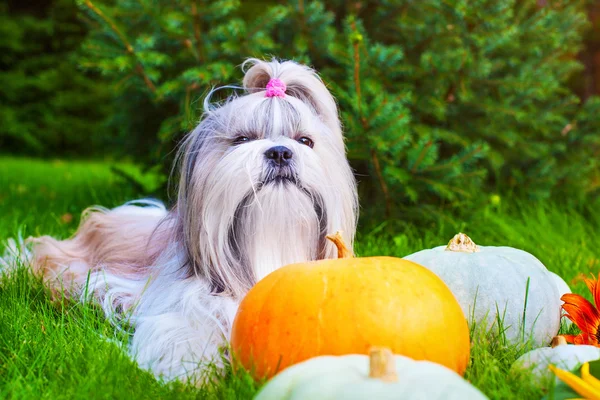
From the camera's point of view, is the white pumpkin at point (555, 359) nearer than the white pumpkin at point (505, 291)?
Yes

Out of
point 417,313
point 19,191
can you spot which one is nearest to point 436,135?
point 417,313

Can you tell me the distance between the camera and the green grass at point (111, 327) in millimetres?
1754

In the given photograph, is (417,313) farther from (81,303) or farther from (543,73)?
(543,73)

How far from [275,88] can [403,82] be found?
1.79m

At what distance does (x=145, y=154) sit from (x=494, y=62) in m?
2.44

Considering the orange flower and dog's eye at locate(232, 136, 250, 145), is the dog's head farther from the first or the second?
the orange flower

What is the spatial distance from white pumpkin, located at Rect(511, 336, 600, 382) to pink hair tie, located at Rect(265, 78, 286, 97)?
1.24m

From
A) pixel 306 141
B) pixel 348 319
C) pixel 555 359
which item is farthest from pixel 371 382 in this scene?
pixel 306 141

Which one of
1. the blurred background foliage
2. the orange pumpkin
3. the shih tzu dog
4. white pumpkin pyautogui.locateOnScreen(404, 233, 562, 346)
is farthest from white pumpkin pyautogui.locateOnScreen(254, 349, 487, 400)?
the blurred background foliage

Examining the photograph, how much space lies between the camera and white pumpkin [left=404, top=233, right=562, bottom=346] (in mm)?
2238

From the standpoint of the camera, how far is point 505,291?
89.0 inches

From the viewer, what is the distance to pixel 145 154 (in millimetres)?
4941

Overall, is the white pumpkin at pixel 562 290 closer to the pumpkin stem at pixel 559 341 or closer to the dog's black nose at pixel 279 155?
the pumpkin stem at pixel 559 341

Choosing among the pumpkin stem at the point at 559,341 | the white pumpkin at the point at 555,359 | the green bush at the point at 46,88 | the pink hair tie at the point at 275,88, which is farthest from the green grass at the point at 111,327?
the green bush at the point at 46,88
